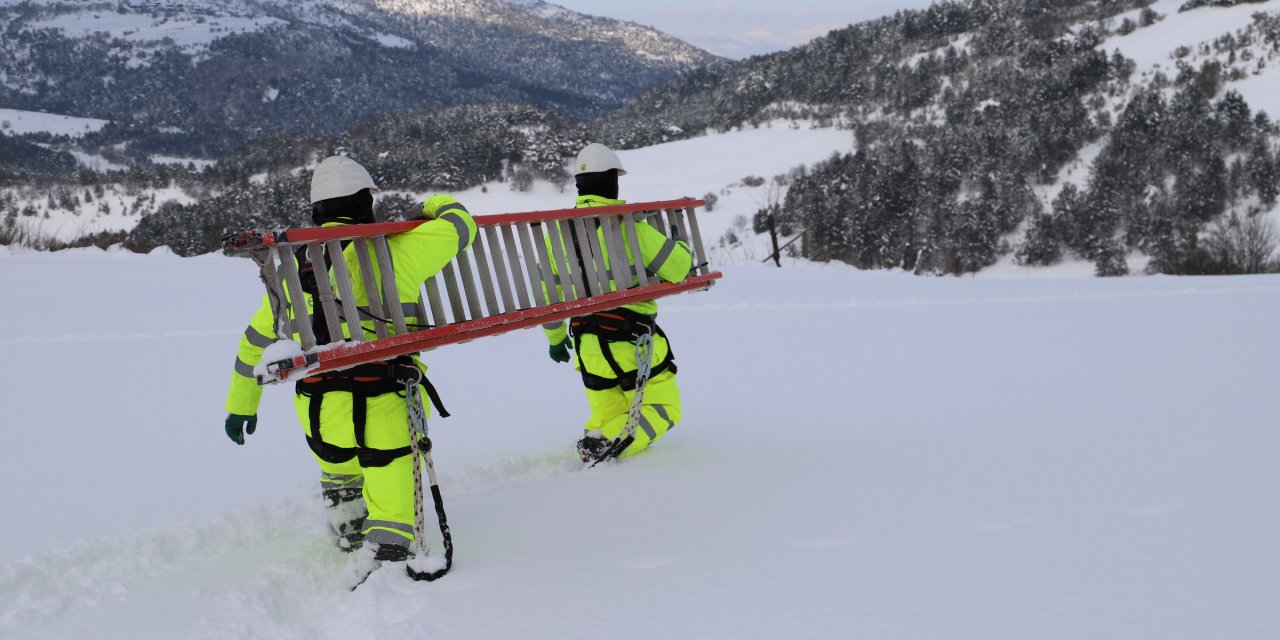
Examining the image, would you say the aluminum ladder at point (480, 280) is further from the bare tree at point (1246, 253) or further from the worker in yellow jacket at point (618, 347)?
the bare tree at point (1246, 253)

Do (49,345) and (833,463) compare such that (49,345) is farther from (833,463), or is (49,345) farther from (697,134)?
(697,134)

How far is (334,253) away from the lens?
10.1 ft

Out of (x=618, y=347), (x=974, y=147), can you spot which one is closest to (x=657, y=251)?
(x=618, y=347)

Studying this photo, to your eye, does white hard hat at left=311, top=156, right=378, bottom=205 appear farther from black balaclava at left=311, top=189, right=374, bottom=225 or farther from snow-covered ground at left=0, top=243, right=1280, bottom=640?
snow-covered ground at left=0, top=243, right=1280, bottom=640

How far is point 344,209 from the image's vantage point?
11.1 ft

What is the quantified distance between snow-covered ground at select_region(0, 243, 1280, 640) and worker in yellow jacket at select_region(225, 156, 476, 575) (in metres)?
0.35

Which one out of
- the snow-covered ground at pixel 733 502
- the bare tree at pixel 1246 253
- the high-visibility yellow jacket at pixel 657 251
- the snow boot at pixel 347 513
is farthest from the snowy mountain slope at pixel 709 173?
the snow boot at pixel 347 513

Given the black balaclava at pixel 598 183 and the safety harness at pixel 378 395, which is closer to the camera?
the safety harness at pixel 378 395

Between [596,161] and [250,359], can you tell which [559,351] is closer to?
[596,161]

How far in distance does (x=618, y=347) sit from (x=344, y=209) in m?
1.91

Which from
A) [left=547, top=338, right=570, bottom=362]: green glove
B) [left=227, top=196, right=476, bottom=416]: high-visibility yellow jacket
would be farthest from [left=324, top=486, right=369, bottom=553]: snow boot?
[left=547, top=338, right=570, bottom=362]: green glove

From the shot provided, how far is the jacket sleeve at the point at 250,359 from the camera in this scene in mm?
3244

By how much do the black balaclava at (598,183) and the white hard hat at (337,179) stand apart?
Answer: 140cm

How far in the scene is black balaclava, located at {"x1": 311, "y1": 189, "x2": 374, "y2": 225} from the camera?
3.36 meters
